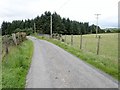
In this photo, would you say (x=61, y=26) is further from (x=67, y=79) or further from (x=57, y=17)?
(x=67, y=79)

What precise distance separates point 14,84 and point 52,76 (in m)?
2.09

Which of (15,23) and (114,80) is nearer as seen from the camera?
(114,80)

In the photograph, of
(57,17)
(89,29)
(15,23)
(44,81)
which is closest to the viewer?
(44,81)

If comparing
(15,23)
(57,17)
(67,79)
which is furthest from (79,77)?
(15,23)

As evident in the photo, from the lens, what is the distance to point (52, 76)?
10398 mm

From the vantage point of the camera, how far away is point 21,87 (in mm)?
8500

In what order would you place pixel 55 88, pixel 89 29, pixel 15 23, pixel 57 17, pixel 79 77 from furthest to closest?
1. pixel 89 29
2. pixel 15 23
3. pixel 57 17
4. pixel 79 77
5. pixel 55 88

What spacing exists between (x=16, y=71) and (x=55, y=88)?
133 inches

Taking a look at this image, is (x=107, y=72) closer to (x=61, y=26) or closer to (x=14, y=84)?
(x=14, y=84)

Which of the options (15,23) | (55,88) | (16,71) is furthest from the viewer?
(15,23)

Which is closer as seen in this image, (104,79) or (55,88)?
(55,88)

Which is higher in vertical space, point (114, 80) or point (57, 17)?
point (57, 17)

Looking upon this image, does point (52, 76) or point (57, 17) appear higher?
point (57, 17)

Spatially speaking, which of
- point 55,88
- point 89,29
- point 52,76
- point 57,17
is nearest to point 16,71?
point 52,76
